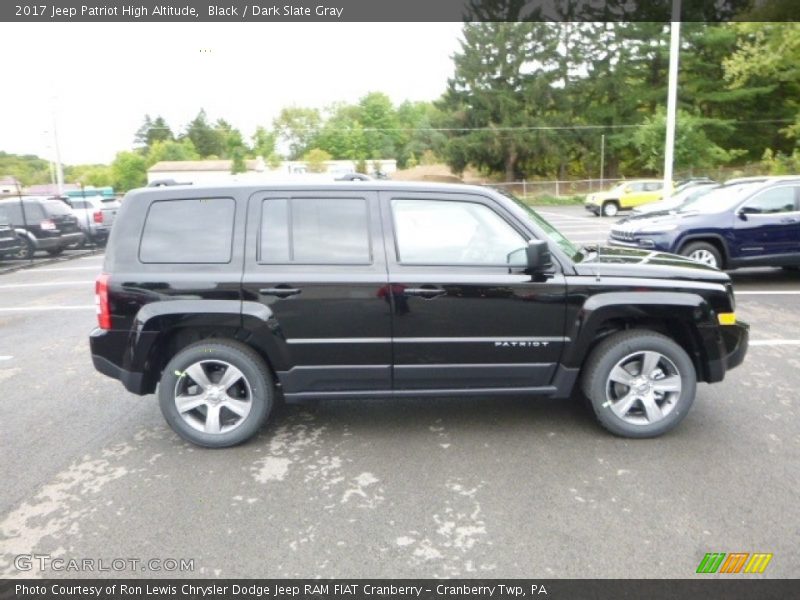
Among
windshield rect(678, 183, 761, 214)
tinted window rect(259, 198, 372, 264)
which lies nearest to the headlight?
windshield rect(678, 183, 761, 214)

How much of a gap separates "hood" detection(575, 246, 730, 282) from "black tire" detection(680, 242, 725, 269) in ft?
18.1

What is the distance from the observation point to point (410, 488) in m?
3.64

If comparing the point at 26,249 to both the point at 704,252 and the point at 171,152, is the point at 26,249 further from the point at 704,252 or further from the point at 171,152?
the point at 171,152

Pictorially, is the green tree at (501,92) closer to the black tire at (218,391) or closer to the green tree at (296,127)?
the black tire at (218,391)

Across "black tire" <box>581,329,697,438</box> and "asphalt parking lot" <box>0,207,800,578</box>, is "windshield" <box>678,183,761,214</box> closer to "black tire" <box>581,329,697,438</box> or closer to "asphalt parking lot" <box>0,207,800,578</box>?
"asphalt parking lot" <box>0,207,800,578</box>

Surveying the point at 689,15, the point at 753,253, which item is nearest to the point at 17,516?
the point at 753,253

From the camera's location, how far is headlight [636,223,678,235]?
977 centimetres

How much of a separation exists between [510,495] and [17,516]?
2807 mm

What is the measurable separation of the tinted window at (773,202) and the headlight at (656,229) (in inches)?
47.0

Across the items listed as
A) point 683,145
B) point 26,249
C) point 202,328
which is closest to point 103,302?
point 202,328

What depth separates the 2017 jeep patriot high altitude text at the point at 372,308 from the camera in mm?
4062

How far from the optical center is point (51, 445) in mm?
4379

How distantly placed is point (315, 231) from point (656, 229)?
24.6 feet

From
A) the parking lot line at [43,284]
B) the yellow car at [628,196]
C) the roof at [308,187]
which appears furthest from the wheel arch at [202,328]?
the yellow car at [628,196]
